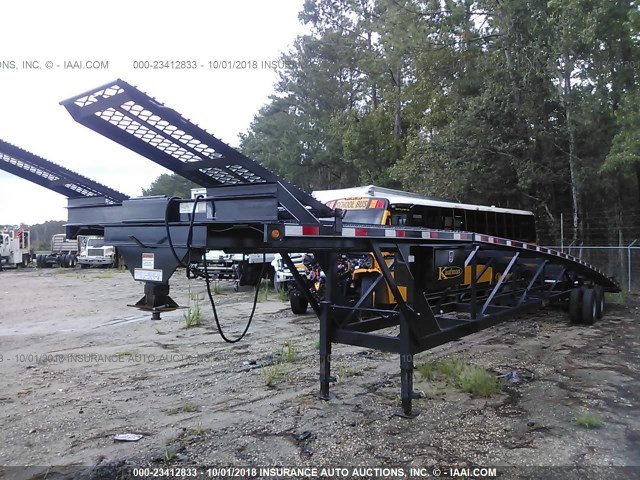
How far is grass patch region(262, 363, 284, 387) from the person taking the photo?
6168 mm

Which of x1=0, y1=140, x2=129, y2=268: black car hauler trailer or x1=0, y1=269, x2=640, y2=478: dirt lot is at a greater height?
x1=0, y1=140, x2=129, y2=268: black car hauler trailer

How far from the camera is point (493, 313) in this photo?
7184 mm

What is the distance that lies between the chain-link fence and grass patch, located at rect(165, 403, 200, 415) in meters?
13.2

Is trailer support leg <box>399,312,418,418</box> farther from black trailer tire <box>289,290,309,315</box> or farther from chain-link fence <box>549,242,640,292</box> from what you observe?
chain-link fence <box>549,242,640,292</box>

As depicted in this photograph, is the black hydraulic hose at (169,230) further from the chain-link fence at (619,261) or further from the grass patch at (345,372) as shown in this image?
the chain-link fence at (619,261)

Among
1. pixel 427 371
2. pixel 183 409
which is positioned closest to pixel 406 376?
pixel 427 371

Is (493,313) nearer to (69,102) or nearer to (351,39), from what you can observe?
(69,102)

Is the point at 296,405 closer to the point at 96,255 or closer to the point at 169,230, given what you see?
the point at 169,230

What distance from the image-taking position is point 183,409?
531 centimetres

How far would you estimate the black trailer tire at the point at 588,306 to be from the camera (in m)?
9.82

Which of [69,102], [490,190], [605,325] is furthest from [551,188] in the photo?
[69,102]

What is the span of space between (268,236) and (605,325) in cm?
855

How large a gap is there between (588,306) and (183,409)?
7724 millimetres

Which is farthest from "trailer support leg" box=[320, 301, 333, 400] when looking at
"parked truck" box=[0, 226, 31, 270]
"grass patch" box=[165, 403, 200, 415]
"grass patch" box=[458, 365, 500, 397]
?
"parked truck" box=[0, 226, 31, 270]
